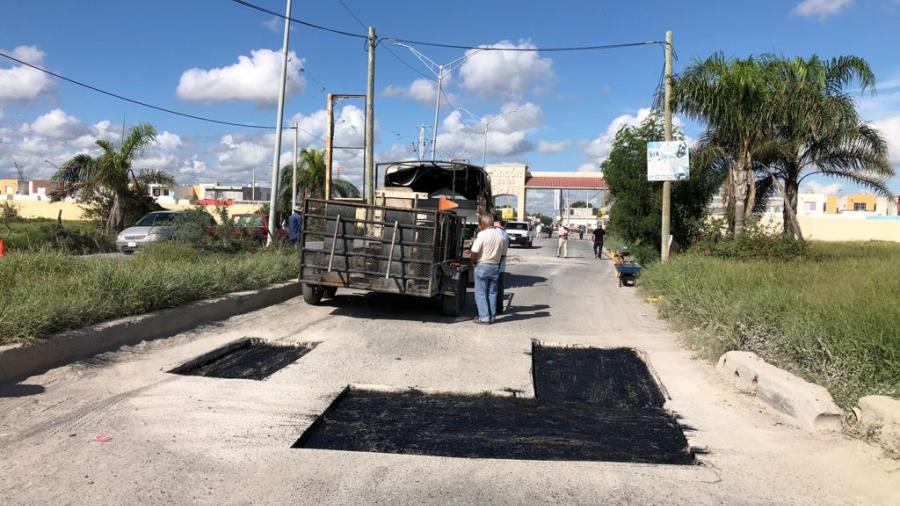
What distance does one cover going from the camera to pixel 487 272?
1037 cm

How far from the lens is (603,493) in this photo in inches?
163

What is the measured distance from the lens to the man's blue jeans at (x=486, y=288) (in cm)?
1038

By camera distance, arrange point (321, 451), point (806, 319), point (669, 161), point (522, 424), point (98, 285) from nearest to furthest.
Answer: point (321, 451)
point (522, 424)
point (806, 319)
point (98, 285)
point (669, 161)

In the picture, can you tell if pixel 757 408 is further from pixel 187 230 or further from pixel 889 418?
pixel 187 230

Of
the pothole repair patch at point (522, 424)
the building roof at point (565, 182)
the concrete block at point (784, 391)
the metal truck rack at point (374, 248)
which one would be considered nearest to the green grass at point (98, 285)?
the metal truck rack at point (374, 248)

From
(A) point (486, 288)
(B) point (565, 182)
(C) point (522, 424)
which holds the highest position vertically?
(B) point (565, 182)

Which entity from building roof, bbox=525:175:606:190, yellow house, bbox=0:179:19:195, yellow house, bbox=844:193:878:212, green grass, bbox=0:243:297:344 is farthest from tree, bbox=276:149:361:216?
yellow house, bbox=0:179:19:195

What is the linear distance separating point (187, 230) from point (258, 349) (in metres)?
6.94

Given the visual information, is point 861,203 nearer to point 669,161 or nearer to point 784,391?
point 669,161

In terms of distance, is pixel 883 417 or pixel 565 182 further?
pixel 565 182

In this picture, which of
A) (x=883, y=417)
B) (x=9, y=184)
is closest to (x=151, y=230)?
(x=883, y=417)

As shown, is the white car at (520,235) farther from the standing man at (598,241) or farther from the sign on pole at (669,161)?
the sign on pole at (669,161)

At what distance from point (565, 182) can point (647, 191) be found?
258ft

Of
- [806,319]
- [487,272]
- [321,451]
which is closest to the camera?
[321,451]
